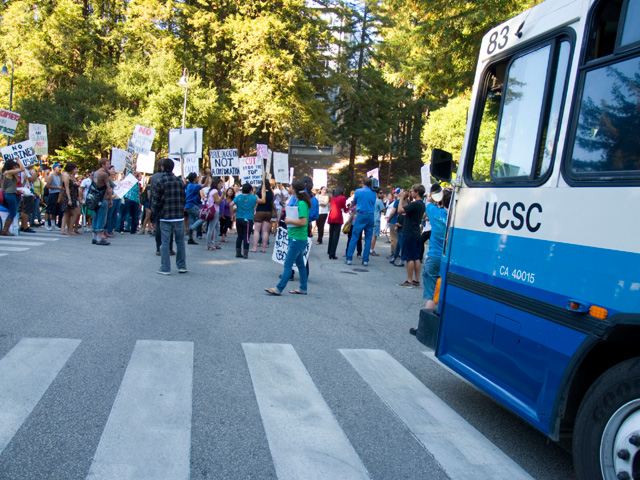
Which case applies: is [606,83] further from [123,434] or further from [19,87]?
[19,87]

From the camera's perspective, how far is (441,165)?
513 centimetres

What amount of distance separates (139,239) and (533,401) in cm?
1434

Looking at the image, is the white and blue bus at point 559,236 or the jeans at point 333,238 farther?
the jeans at point 333,238

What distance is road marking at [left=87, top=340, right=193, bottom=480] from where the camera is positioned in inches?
139

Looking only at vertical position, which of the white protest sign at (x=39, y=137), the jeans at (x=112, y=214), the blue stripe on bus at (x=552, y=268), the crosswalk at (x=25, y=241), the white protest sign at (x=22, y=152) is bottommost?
the crosswalk at (x=25, y=241)

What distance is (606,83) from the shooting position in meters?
3.53

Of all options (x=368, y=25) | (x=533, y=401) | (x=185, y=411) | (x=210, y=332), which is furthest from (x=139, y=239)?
(x=368, y=25)

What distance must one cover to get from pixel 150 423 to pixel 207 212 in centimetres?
Result: 1166

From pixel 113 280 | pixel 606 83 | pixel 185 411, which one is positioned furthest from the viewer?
pixel 113 280

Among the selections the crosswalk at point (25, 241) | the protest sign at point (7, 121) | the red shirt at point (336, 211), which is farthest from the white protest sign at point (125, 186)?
the red shirt at point (336, 211)

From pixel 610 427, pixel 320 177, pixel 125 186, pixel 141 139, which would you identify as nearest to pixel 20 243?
pixel 125 186

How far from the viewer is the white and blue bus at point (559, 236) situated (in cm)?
320

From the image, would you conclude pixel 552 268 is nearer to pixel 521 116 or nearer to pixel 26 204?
pixel 521 116

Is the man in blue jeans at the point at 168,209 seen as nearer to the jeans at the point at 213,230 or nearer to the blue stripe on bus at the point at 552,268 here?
the jeans at the point at 213,230
